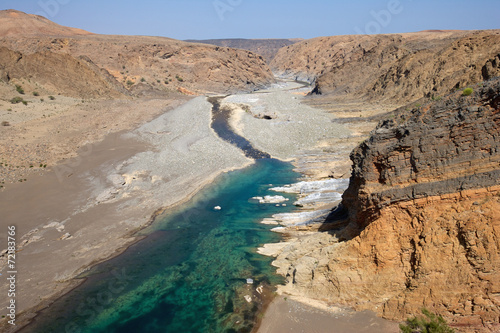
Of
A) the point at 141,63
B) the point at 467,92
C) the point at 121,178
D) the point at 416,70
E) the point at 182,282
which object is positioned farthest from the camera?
the point at 141,63

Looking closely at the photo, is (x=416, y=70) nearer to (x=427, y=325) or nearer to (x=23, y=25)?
(x=427, y=325)

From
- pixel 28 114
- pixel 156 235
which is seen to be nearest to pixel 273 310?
pixel 156 235

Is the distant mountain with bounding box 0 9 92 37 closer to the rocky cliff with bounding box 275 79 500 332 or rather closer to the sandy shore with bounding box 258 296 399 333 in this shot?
the sandy shore with bounding box 258 296 399 333

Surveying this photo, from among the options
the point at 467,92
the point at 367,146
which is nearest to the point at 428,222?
the point at 367,146

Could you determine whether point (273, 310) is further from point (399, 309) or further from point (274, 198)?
point (274, 198)

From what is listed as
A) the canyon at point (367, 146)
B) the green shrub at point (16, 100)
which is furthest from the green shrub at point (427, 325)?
the green shrub at point (16, 100)

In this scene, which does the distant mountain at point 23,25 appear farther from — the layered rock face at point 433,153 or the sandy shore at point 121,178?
the layered rock face at point 433,153

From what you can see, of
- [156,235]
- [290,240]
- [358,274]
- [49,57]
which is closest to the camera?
[358,274]
